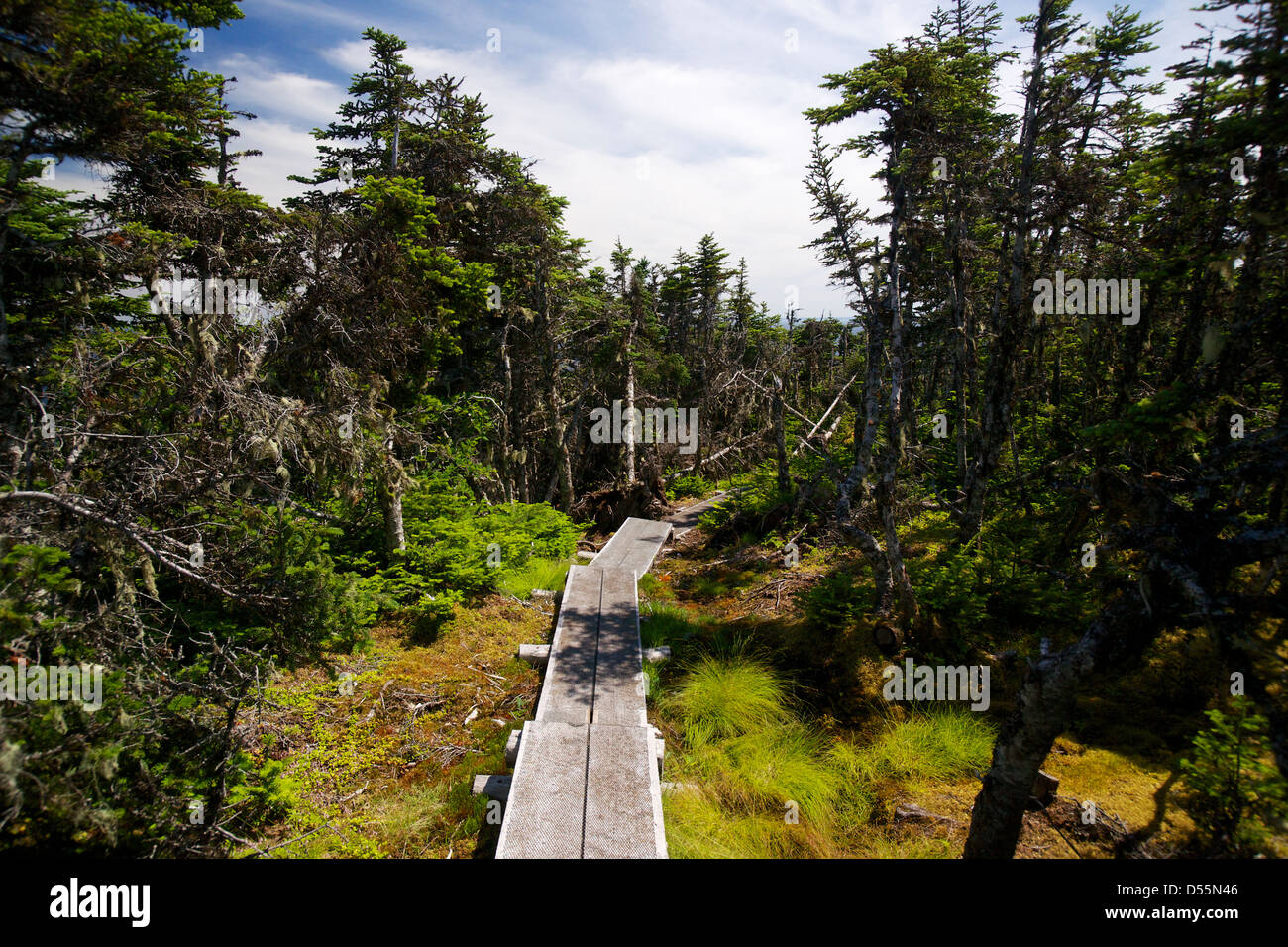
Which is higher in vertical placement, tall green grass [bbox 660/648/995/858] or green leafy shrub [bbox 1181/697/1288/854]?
green leafy shrub [bbox 1181/697/1288/854]

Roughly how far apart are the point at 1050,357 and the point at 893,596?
16.2m

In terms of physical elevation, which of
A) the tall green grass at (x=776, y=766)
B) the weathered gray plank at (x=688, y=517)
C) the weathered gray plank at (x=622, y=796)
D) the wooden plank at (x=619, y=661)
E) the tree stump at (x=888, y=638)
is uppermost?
the weathered gray plank at (x=688, y=517)

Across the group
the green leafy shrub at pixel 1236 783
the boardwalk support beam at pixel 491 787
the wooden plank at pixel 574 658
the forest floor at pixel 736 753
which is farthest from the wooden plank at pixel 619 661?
the green leafy shrub at pixel 1236 783

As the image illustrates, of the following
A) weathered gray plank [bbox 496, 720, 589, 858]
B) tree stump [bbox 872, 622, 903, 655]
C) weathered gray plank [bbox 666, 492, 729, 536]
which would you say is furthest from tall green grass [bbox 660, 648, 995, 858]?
weathered gray plank [bbox 666, 492, 729, 536]

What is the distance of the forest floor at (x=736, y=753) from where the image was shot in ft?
17.3

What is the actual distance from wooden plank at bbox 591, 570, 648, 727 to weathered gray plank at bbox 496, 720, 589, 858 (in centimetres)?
62

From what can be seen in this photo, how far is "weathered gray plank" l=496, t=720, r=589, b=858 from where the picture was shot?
193 inches

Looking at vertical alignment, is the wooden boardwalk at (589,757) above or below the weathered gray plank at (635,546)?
below

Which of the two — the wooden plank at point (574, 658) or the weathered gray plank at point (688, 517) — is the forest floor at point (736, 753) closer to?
the wooden plank at point (574, 658)

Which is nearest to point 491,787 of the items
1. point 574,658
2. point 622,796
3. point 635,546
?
point 622,796

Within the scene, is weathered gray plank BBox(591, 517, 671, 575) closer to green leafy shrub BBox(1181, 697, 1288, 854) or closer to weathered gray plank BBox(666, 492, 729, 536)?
weathered gray plank BBox(666, 492, 729, 536)

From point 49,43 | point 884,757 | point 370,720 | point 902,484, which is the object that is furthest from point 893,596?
point 49,43

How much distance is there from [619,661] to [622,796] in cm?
302

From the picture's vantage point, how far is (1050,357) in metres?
19.2
